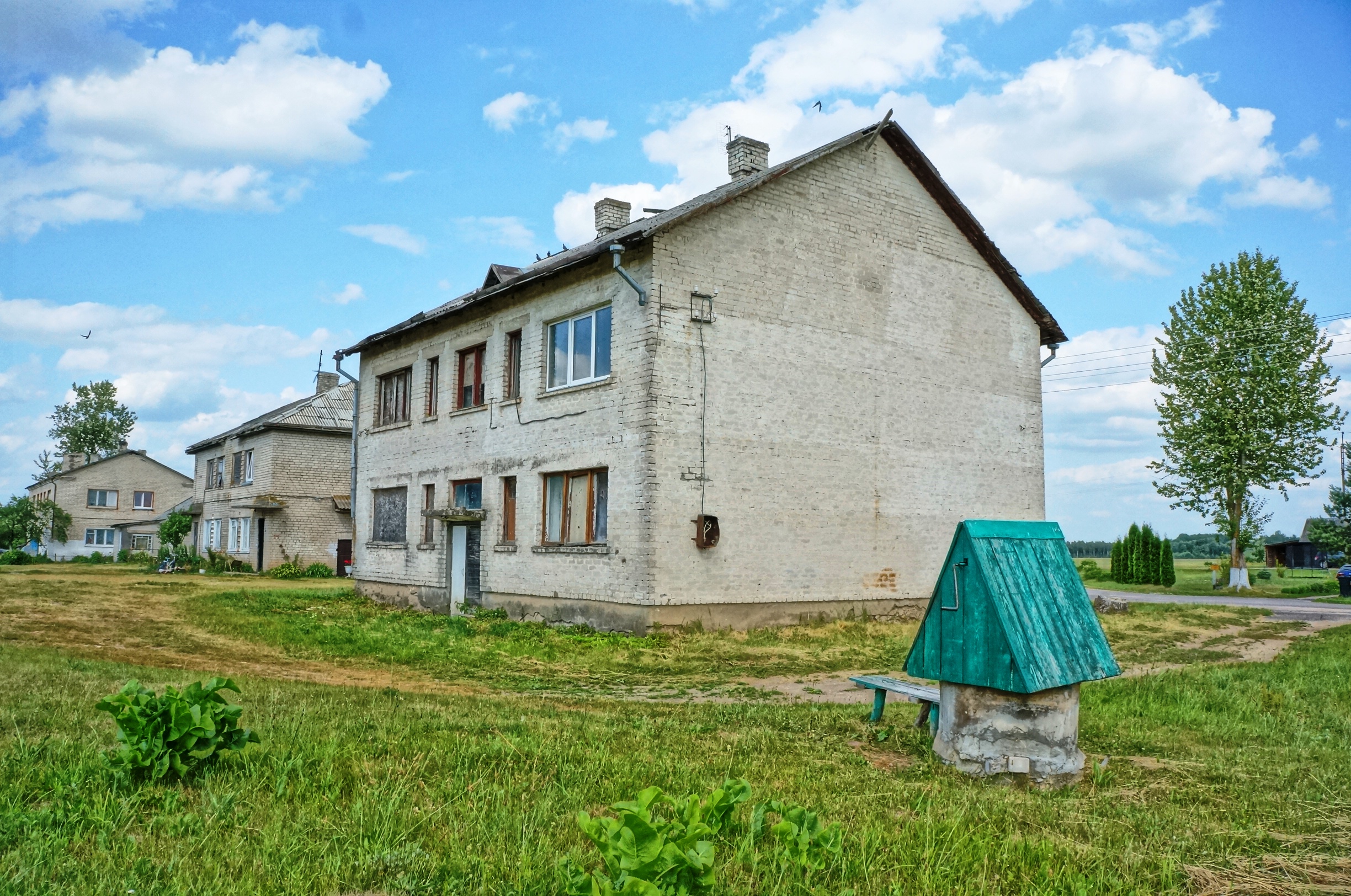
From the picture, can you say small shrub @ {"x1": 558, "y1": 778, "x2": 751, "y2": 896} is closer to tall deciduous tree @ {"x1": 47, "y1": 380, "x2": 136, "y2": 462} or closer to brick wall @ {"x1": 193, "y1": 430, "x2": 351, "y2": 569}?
brick wall @ {"x1": 193, "y1": 430, "x2": 351, "y2": 569}

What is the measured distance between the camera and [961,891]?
3752 millimetres

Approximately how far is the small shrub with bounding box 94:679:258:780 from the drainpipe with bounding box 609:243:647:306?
11.1 meters

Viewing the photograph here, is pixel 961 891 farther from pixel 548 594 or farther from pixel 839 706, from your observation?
pixel 548 594

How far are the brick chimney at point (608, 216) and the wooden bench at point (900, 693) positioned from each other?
16267 millimetres

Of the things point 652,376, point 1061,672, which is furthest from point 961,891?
point 652,376

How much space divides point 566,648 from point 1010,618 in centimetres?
935

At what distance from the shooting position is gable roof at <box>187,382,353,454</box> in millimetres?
37719

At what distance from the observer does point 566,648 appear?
47.1 feet

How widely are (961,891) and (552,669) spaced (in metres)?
9.09

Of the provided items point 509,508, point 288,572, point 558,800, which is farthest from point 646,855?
point 288,572

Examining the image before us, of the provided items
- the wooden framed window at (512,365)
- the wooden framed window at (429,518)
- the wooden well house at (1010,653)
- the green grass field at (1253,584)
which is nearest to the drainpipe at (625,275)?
the wooden framed window at (512,365)

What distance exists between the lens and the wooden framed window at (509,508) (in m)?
18.8

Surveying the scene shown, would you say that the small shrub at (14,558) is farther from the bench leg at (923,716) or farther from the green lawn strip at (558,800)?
the bench leg at (923,716)

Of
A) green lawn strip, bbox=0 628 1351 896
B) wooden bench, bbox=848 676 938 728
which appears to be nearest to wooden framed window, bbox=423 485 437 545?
green lawn strip, bbox=0 628 1351 896
